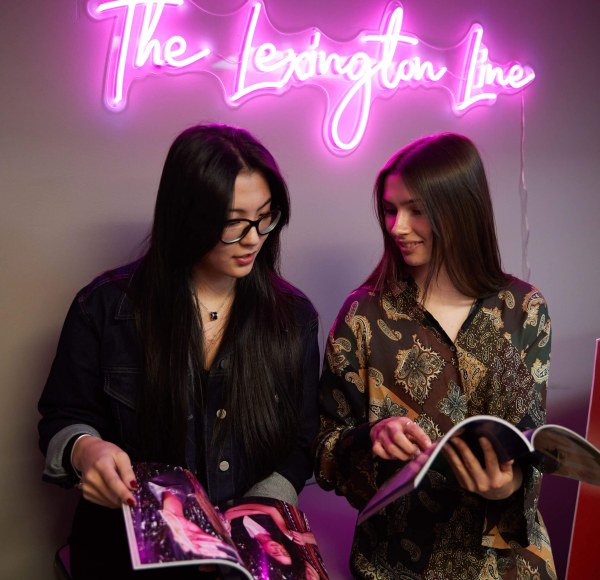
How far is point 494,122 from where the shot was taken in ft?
8.57

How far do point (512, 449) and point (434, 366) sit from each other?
45 cm

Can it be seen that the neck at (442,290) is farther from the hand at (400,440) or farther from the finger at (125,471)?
the finger at (125,471)

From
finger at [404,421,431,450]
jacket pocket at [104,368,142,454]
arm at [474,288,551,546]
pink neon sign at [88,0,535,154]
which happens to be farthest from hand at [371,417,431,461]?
pink neon sign at [88,0,535,154]

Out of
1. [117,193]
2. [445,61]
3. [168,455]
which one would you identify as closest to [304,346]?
[168,455]

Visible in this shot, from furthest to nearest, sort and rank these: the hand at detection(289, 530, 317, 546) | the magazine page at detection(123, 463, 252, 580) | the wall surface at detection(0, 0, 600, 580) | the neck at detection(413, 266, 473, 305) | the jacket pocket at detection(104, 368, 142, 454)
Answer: the wall surface at detection(0, 0, 600, 580) < the neck at detection(413, 266, 473, 305) < the jacket pocket at detection(104, 368, 142, 454) < the hand at detection(289, 530, 317, 546) < the magazine page at detection(123, 463, 252, 580)

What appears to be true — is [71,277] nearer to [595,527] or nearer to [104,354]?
[104,354]

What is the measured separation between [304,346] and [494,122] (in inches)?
56.3

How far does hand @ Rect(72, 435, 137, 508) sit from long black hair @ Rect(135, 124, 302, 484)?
23 cm

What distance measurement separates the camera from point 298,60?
2.14 meters

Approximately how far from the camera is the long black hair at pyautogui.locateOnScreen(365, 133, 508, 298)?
5.04 feet

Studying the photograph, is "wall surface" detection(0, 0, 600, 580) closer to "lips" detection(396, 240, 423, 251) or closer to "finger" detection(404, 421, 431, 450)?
"finger" detection(404, 421, 431, 450)

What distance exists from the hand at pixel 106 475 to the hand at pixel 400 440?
1.57 feet

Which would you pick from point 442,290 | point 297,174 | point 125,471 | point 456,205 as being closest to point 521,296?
point 442,290

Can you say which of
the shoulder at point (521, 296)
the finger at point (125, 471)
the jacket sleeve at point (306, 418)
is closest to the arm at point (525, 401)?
the shoulder at point (521, 296)
